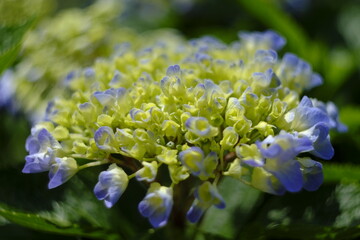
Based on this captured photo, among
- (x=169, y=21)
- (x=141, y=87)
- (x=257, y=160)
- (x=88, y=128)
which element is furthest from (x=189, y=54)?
(x=169, y=21)

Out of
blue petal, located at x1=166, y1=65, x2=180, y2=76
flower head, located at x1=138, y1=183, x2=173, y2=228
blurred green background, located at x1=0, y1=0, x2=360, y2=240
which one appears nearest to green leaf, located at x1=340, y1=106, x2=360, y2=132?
blurred green background, located at x1=0, y1=0, x2=360, y2=240

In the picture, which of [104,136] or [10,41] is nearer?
[104,136]

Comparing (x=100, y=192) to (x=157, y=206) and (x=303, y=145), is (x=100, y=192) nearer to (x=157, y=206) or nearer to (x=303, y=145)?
(x=157, y=206)

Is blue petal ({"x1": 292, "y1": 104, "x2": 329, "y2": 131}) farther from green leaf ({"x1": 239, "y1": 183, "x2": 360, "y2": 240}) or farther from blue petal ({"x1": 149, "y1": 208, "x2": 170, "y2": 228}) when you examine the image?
blue petal ({"x1": 149, "y1": 208, "x2": 170, "y2": 228})

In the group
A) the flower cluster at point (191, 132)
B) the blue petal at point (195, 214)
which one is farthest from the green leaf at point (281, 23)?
the blue petal at point (195, 214)

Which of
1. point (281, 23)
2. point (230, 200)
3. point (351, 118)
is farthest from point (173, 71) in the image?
point (281, 23)

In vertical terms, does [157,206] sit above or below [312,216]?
above
